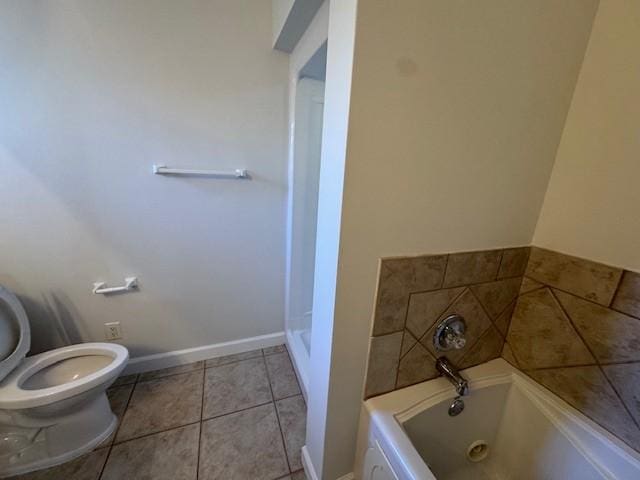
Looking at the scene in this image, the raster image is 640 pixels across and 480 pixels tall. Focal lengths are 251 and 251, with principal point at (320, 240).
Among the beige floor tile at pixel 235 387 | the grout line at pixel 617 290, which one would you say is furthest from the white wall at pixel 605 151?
the beige floor tile at pixel 235 387

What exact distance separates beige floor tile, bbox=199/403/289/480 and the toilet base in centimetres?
49

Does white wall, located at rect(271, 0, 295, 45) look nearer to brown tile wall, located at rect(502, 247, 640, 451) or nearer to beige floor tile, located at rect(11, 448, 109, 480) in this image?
brown tile wall, located at rect(502, 247, 640, 451)

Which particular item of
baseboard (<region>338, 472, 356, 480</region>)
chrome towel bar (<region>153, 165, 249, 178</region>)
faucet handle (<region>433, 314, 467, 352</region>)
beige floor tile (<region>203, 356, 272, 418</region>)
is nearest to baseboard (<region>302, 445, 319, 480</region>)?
baseboard (<region>338, 472, 356, 480</region>)

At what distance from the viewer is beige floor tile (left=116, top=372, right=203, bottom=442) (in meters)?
1.29

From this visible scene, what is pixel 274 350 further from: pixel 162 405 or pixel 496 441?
pixel 496 441

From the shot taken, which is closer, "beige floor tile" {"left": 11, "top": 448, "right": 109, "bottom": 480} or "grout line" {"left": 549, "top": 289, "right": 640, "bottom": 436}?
"grout line" {"left": 549, "top": 289, "right": 640, "bottom": 436}

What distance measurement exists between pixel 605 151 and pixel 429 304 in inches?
29.6

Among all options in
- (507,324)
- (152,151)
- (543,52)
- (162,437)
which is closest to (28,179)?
(152,151)

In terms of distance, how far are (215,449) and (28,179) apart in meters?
1.58

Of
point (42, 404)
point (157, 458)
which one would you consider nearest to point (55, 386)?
point (42, 404)

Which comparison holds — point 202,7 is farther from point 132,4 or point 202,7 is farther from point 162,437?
point 162,437

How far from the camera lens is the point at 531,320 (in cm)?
104

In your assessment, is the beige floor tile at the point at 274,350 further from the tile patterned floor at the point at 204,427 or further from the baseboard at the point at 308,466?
the baseboard at the point at 308,466

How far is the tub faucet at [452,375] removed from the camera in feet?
2.96
